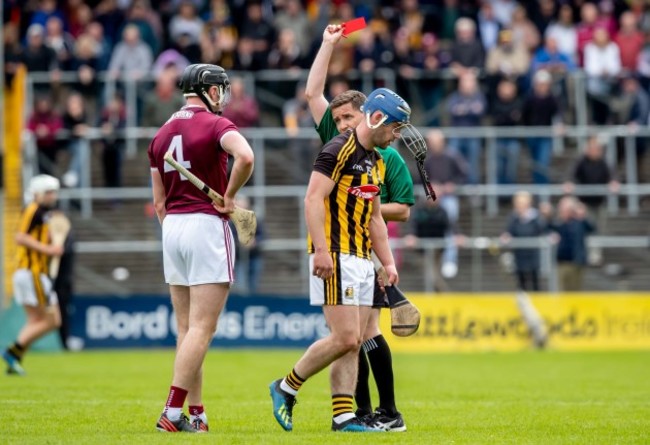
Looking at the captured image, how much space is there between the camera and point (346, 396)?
10.8m

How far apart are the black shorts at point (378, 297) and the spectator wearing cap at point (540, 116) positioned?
15593 mm

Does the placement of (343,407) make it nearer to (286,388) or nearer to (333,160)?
(286,388)

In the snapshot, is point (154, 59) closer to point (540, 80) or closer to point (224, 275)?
point (540, 80)

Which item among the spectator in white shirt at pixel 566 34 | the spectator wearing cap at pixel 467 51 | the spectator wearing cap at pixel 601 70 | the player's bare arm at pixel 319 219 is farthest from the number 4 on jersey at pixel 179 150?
the spectator in white shirt at pixel 566 34

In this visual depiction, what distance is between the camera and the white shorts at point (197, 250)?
34.0 feet

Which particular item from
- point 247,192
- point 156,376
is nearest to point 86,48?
point 247,192

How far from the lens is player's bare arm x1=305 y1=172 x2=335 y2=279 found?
10.3 meters

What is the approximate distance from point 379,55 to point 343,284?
665 inches

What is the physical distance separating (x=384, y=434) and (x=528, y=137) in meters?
16.7

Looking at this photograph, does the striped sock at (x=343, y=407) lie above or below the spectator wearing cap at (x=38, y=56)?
below

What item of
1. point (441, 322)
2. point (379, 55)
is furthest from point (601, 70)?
point (441, 322)

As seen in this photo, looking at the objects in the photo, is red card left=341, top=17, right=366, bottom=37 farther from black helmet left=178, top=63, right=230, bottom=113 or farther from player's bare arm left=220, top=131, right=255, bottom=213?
player's bare arm left=220, top=131, right=255, bottom=213

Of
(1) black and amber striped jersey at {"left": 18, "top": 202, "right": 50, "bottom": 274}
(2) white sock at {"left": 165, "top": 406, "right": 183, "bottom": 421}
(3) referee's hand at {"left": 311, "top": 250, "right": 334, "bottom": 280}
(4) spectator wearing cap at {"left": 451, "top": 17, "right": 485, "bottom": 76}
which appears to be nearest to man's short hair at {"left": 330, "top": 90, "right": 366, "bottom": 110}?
(3) referee's hand at {"left": 311, "top": 250, "right": 334, "bottom": 280}

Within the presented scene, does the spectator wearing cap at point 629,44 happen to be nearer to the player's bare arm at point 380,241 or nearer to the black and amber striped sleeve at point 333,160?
the player's bare arm at point 380,241
